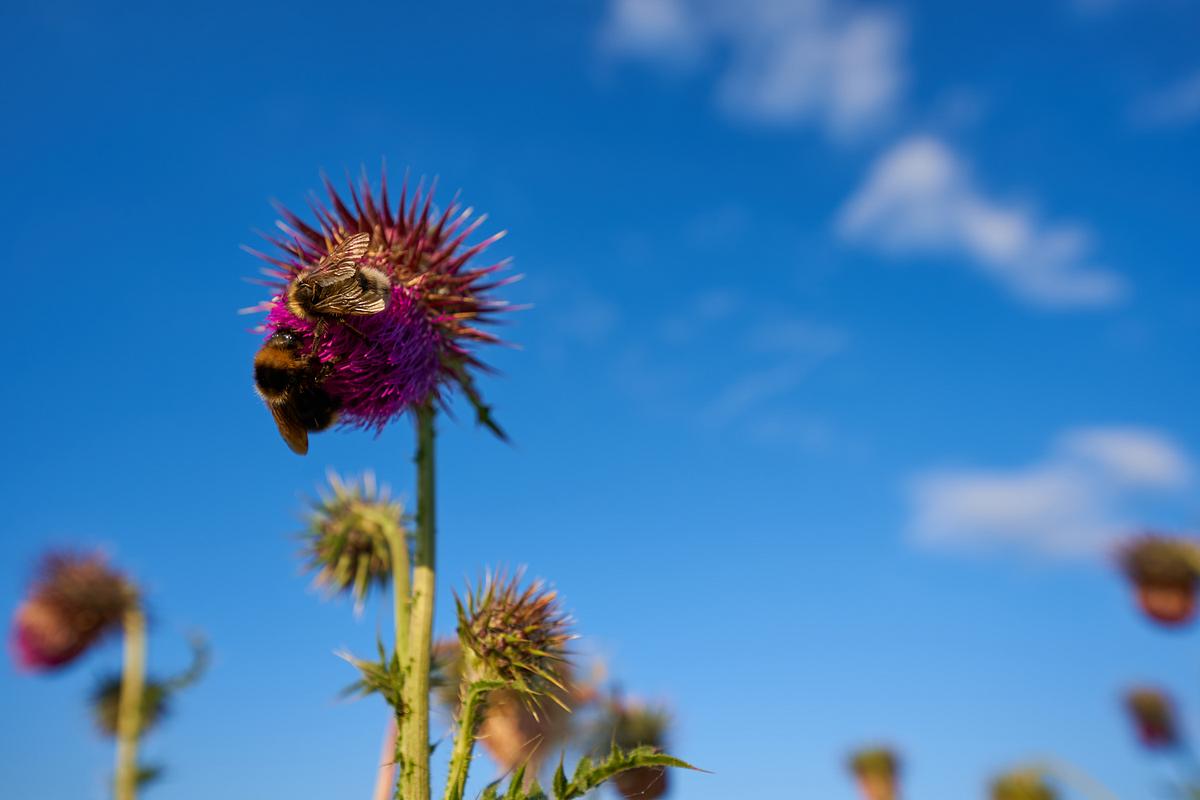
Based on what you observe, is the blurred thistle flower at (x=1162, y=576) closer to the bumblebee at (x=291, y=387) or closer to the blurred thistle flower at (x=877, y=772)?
the blurred thistle flower at (x=877, y=772)

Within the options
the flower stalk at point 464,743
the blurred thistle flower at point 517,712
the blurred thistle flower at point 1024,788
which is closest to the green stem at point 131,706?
the blurred thistle flower at point 517,712

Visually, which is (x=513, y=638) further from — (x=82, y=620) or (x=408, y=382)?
(x=82, y=620)

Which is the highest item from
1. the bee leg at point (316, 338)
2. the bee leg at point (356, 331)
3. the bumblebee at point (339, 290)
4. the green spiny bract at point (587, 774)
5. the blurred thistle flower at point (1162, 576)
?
the blurred thistle flower at point (1162, 576)

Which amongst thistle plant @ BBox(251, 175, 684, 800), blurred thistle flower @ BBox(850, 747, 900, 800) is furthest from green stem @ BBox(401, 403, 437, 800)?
blurred thistle flower @ BBox(850, 747, 900, 800)

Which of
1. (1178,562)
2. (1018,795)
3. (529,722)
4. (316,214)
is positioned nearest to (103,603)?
(529,722)

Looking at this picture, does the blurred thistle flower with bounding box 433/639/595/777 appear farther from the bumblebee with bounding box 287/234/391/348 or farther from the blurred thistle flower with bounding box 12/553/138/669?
the blurred thistle flower with bounding box 12/553/138/669

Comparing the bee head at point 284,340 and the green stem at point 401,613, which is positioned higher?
the bee head at point 284,340

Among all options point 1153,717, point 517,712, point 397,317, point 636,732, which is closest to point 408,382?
point 397,317
